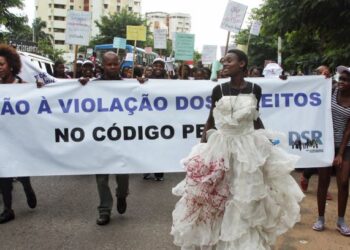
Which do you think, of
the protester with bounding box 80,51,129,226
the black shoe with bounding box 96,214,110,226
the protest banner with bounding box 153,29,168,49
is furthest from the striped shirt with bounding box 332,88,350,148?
the protest banner with bounding box 153,29,168,49

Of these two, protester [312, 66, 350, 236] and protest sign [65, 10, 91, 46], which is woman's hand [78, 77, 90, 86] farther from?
protester [312, 66, 350, 236]

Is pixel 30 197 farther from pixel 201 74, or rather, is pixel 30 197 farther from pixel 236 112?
pixel 201 74

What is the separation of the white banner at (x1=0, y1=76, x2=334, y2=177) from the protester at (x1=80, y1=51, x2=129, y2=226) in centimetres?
10

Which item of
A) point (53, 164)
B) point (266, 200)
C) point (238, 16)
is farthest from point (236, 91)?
point (238, 16)

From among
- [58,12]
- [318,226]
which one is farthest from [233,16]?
[58,12]

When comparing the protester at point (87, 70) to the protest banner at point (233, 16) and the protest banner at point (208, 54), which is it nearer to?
the protest banner at point (208, 54)

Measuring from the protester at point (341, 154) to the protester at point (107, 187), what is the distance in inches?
84.2

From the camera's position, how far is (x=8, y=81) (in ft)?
19.2

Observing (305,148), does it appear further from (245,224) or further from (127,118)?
(245,224)

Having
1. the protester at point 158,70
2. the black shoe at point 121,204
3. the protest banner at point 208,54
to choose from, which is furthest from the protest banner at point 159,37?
the black shoe at point 121,204

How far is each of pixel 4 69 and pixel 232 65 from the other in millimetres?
3024

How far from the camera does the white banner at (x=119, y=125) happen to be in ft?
19.0

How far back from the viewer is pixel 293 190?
386 centimetres

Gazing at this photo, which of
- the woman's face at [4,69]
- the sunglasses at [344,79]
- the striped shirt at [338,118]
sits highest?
the sunglasses at [344,79]
